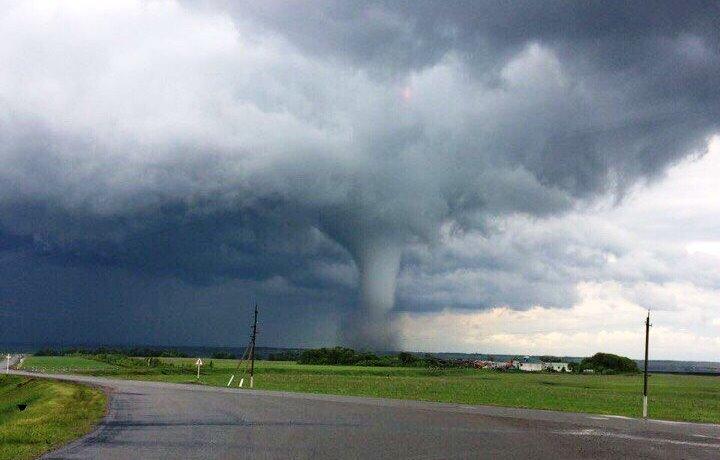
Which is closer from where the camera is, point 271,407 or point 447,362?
point 271,407

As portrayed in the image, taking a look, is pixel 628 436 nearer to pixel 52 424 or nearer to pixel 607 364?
pixel 52 424

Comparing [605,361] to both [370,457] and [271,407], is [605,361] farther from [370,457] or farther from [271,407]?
[370,457]

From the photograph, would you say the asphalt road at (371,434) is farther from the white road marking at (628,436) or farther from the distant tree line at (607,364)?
the distant tree line at (607,364)

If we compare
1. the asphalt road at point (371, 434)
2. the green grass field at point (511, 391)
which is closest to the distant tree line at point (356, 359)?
the green grass field at point (511, 391)

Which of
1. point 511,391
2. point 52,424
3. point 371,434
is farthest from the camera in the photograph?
point 511,391

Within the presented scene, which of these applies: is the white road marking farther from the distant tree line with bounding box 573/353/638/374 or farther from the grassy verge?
the distant tree line with bounding box 573/353/638/374

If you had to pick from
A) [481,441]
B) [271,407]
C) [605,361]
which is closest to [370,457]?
[481,441]

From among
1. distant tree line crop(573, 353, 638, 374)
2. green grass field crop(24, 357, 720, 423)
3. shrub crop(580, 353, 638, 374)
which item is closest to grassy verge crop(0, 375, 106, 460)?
green grass field crop(24, 357, 720, 423)

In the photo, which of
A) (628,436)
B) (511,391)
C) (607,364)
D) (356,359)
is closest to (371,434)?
Result: (628,436)
